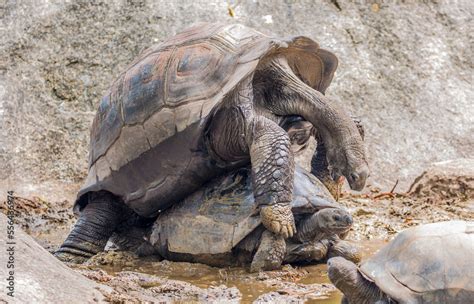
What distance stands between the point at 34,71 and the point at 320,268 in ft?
18.0

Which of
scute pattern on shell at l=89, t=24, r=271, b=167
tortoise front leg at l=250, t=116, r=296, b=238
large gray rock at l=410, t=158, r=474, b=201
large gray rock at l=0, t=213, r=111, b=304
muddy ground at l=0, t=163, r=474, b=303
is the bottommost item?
large gray rock at l=410, t=158, r=474, b=201

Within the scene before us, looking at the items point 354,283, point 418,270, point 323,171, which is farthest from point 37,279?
point 323,171

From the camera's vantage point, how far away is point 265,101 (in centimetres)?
665

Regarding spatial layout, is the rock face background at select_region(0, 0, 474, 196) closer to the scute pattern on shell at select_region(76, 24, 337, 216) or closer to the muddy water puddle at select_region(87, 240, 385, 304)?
the scute pattern on shell at select_region(76, 24, 337, 216)

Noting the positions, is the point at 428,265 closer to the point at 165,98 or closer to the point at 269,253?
the point at 269,253

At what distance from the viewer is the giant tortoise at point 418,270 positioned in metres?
3.92

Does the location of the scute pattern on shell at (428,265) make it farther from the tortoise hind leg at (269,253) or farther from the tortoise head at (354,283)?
the tortoise hind leg at (269,253)

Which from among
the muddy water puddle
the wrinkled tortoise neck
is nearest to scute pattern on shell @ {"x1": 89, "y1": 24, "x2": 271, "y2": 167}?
the wrinkled tortoise neck

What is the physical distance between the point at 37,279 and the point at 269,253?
2.21m

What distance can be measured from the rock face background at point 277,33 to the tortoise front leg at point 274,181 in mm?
4003

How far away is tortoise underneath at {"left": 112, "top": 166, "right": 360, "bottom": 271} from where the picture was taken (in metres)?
5.93

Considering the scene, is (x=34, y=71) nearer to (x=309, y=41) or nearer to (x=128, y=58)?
(x=128, y=58)

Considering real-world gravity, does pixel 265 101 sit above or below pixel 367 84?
above

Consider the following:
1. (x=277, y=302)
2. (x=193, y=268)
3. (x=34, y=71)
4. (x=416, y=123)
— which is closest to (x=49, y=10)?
(x=34, y=71)
